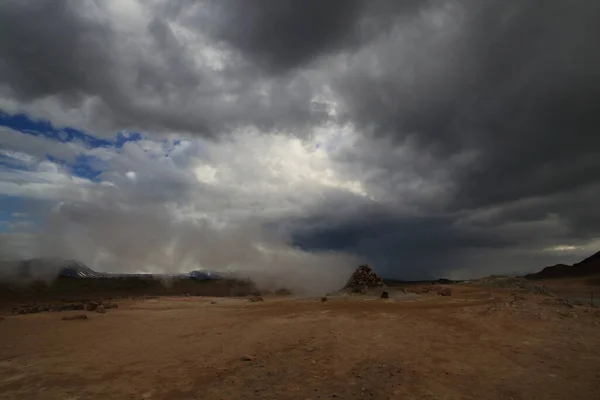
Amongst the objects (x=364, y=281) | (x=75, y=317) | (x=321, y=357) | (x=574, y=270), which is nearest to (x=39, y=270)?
(x=75, y=317)

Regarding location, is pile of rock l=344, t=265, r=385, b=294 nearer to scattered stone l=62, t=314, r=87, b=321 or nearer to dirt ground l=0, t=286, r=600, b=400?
dirt ground l=0, t=286, r=600, b=400

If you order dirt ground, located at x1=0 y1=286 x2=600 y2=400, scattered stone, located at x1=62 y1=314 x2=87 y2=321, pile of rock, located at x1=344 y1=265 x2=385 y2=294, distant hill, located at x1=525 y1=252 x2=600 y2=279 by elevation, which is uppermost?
distant hill, located at x1=525 y1=252 x2=600 y2=279

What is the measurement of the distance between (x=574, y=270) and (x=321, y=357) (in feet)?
406

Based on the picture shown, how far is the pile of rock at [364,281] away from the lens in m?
37.6

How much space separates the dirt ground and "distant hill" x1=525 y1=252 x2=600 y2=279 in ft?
340

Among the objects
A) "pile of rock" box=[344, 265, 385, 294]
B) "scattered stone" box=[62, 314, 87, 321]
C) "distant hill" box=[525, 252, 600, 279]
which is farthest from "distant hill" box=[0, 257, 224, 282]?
"distant hill" box=[525, 252, 600, 279]

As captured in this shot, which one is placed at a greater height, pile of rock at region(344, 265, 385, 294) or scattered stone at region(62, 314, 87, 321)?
pile of rock at region(344, 265, 385, 294)

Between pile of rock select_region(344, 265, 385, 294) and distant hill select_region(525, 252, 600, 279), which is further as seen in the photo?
distant hill select_region(525, 252, 600, 279)

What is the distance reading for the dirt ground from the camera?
10469 millimetres

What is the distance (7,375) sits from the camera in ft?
41.3

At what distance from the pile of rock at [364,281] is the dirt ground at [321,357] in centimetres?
1619

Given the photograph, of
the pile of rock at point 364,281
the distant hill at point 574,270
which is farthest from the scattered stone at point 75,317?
the distant hill at point 574,270

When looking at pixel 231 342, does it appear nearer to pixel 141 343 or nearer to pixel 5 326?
pixel 141 343

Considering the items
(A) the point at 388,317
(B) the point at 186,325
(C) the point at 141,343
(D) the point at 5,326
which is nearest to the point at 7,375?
(C) the point at 141,343
